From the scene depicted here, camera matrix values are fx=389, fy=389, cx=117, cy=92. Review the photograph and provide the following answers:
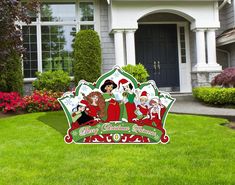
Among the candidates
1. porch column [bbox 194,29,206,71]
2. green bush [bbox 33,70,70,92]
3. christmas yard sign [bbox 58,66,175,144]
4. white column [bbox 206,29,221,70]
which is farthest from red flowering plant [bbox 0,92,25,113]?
white column [bbox 206,29,221,70]

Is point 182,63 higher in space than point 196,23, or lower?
lower

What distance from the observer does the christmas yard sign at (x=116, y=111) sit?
239 inches

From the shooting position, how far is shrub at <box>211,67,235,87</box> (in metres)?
10.8

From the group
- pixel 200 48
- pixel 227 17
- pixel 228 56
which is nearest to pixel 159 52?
pixel 200 48

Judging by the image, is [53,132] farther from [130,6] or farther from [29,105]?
[130,6]

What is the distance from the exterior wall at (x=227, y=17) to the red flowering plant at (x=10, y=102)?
299 inches

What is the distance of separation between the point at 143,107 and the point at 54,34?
7.34m

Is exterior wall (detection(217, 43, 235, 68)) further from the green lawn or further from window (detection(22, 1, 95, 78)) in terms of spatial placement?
the green lawn

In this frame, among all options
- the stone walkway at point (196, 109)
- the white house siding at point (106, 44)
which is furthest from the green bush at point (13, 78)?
the stone walkway at point (196, 109)

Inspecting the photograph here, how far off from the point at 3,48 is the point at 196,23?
639 centimetres

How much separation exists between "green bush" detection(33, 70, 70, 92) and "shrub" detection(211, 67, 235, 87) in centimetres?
442

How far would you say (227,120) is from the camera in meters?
8.50

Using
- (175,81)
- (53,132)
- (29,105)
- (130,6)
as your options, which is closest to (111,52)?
(130,6)

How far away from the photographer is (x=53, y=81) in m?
11.7
